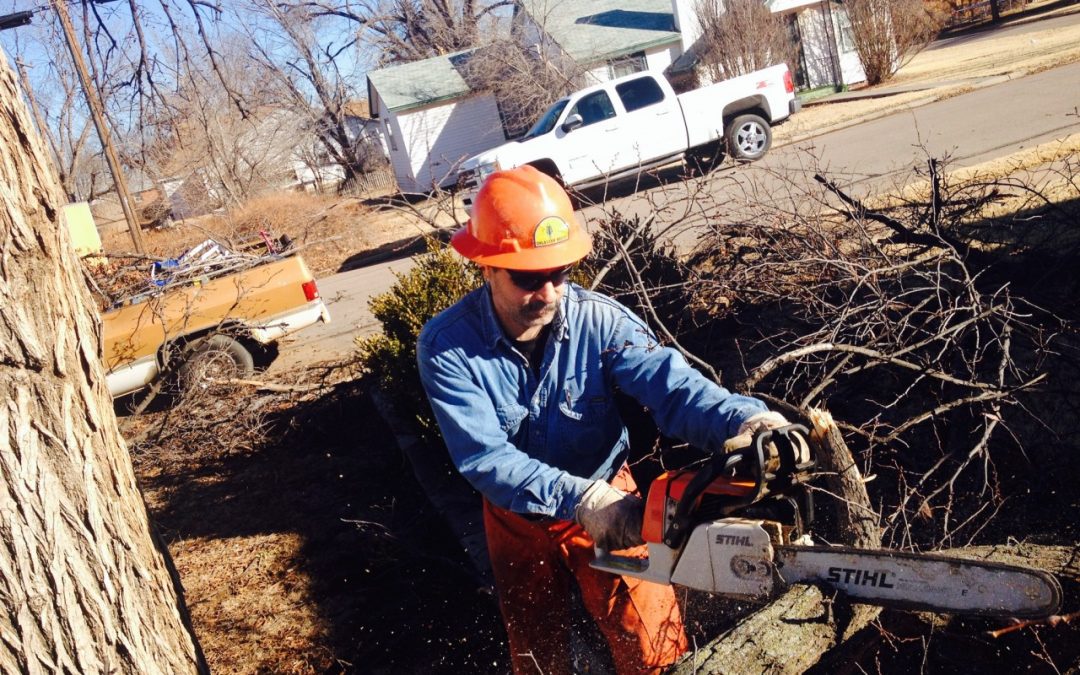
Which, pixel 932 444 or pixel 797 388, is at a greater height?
pixel 797 388

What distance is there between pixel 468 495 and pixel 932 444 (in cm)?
253

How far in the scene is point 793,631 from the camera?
2.59 metres

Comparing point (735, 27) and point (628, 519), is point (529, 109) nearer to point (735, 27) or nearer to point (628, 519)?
point (735, 27)

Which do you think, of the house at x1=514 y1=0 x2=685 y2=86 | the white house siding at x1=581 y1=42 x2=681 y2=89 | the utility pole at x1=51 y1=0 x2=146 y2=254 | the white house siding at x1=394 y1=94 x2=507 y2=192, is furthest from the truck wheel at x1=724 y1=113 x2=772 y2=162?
the white house siding at x1=394 y1=94 x2=507 y2=192

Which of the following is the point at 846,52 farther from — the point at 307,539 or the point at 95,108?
→ the point at 307,539

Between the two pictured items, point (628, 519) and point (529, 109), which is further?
point (529, 109)

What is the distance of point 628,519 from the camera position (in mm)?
2256

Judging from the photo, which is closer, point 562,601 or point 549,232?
point 549,232

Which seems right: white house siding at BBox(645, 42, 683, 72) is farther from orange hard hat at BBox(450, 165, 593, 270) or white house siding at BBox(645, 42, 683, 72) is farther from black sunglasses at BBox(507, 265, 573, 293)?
black sunglasses at BBox(507, 265, 573, 293)

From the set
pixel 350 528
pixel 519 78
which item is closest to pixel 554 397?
pixel 350 528

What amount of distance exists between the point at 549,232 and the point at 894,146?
41.2 ft

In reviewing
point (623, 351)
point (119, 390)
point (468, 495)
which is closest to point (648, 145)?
point (119, 390)

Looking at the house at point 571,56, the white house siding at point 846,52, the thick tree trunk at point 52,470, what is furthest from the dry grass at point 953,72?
the thick tree trunk at point 52,470

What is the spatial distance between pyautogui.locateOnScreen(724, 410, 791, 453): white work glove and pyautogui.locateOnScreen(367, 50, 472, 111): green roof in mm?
27424
